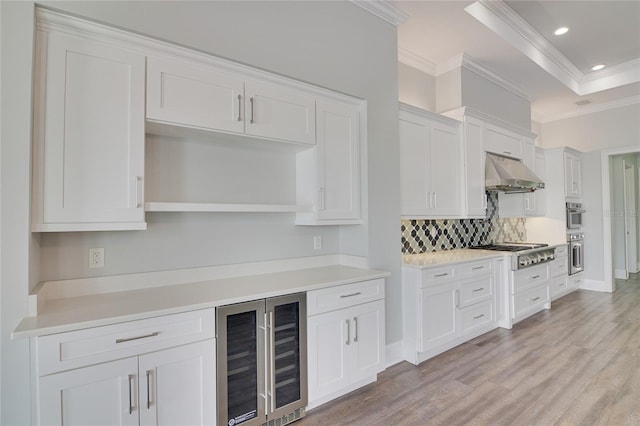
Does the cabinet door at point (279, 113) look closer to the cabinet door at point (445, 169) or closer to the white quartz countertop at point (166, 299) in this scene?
the white quartz countertop at point (166, 299)

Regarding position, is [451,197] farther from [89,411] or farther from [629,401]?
[89,411]

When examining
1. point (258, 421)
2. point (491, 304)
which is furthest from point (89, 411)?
point (491, 304)

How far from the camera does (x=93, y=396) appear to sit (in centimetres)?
144

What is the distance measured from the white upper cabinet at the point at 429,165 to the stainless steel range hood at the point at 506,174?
1.68 ft

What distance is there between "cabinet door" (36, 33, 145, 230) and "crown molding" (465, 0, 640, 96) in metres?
3.07

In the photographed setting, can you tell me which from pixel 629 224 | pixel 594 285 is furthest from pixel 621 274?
pixel 594 285

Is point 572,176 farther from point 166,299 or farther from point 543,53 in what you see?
point 166,299

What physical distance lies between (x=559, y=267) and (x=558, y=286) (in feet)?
0.97

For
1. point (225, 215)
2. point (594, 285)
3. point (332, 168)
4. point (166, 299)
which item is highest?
point (332, 168)

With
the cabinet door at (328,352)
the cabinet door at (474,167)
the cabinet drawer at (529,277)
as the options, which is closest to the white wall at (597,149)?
the cabinet drawer at (529,277)

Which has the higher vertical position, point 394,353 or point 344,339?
point 344,339

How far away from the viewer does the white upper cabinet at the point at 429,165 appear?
3.15 metres

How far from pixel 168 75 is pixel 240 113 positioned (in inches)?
18.2

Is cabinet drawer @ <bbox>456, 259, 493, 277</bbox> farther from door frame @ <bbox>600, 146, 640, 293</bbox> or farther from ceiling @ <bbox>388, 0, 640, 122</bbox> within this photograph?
door frame @ <bbox>600, 146, 640, 293</bbox>
